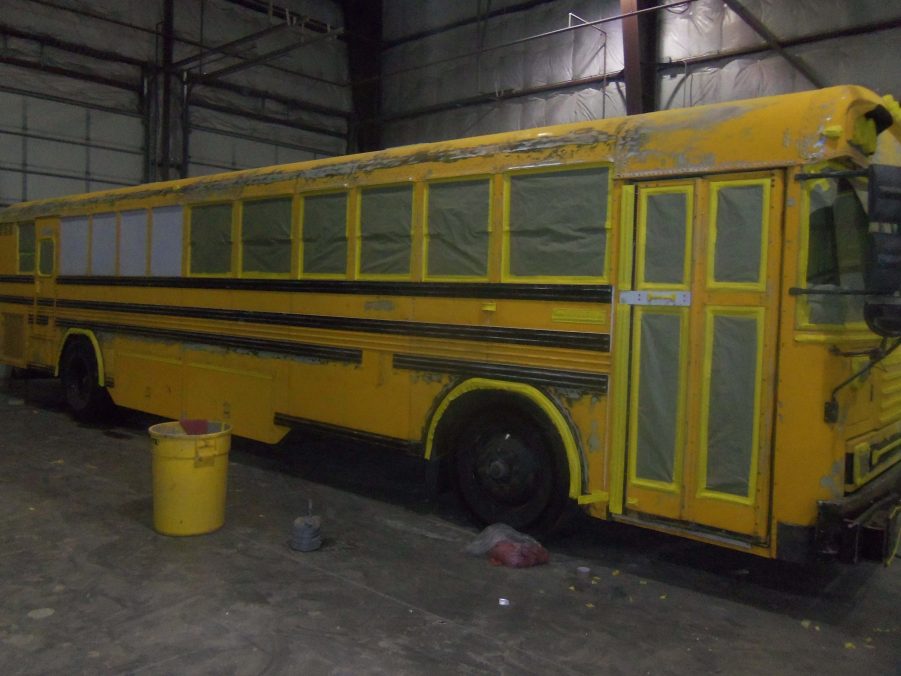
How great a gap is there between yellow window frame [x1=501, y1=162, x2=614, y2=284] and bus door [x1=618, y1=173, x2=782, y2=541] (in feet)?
0.60

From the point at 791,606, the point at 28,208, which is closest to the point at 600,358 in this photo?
the point at 791,606

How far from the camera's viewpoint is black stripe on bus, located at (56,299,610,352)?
4918mm

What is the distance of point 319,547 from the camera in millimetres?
5168

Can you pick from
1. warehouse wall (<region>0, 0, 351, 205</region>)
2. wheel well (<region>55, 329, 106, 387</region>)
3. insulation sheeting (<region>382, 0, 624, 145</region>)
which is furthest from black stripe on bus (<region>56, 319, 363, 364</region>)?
insulation sheeting (<region>382, 0, 624, 145</region>)

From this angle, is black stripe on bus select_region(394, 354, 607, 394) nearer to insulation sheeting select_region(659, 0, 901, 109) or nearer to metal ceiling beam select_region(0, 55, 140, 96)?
insulation sheeting select_region(659, 0, 901, 109)

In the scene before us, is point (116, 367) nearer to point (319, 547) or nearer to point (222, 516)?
point (222, 516)

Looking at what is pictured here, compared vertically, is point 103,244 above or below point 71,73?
below

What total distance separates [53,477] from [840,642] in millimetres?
6201

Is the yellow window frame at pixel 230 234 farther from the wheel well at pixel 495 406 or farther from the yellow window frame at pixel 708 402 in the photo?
the yellow window frame at pixel 708 402

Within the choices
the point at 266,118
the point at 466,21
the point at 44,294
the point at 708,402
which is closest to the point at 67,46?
the point at 266,118

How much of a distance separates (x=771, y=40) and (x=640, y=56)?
6.33 ft

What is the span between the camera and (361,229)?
20.0 feet

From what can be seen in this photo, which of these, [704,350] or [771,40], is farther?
[771,40]

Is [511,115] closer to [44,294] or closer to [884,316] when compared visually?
[44,294]
